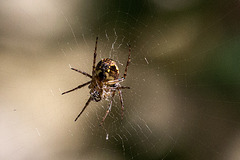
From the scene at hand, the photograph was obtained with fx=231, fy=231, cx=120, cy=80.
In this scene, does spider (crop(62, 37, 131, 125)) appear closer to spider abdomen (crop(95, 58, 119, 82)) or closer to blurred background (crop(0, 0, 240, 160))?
spider abdomen (crop(95, 58, 119, 82))

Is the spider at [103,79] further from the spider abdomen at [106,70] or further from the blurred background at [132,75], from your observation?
the blurred background at [132,75]

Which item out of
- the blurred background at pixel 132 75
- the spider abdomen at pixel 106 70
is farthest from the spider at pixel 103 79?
the blurred background at pixel 132 75

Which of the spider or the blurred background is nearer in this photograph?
the spider

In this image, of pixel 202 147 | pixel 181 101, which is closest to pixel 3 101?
pixel 181 101

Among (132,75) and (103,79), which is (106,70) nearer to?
(103,79)

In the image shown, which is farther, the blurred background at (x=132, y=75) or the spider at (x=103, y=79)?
the blurred background at (x=132, y=75)

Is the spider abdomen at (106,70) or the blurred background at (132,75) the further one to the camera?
the blurred background at (132,75)

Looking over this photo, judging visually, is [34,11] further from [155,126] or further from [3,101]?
[155,126]

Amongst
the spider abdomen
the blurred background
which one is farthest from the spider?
the blurred background
